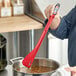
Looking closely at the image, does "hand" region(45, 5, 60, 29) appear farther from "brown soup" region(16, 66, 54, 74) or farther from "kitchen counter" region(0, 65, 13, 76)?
"kitchen counter" region(0, 65, 13, 76)

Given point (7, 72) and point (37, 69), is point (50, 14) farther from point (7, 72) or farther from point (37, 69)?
point (7, 72)

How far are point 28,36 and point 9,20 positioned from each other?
1.00ft

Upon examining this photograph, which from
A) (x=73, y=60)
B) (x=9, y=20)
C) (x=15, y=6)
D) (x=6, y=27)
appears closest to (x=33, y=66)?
(x=73, y=60)

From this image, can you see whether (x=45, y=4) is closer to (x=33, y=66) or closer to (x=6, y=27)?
(x=6, y=27)

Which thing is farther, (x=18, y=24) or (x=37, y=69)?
(x=18, y=24)

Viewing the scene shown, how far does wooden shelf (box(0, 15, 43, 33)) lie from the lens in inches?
53.2

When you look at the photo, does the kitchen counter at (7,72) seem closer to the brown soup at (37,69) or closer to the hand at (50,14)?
the brown soup at (37,69)

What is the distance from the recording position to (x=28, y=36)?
1.77 metres

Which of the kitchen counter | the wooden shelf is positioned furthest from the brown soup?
the wooden shelf

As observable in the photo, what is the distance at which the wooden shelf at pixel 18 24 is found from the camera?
53.2 inches

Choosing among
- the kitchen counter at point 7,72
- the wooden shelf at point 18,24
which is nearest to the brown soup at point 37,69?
the kitchen counter at point 7,72

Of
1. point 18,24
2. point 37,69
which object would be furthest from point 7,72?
point 18,24

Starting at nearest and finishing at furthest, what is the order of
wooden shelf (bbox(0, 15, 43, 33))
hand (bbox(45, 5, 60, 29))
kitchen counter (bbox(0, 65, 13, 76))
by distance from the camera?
1. hand (bbox(45, 5, 60, 29))
2. kitchen counter (bbox(0, 65, 13, 76))
3. wooden shelf (bbox(0, 15, 43, 33))

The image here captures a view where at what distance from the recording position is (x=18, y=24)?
1.40m
